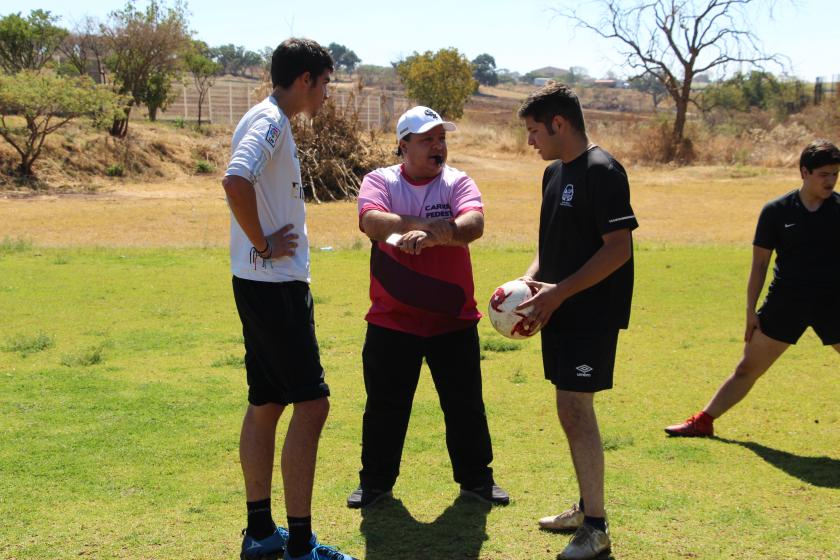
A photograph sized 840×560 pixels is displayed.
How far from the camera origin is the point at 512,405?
652 cm

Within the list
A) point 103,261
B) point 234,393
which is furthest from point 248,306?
point 103,261

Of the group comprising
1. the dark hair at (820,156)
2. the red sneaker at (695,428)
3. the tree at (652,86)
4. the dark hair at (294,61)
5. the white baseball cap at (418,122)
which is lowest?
the red sneaker at (695,428)

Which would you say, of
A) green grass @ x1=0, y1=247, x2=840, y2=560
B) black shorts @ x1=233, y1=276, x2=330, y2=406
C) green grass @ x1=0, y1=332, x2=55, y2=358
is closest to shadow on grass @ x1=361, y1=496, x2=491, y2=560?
green grass @ x1=0, y1=247, x2=840, y2=560

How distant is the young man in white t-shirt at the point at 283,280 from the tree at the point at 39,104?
27559mm

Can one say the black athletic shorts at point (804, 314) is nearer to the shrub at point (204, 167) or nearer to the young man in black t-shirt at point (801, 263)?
the young man in black t-shirt at point (801, 263)

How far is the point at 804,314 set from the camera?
5.51 m

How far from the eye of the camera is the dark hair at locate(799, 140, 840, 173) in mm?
5285

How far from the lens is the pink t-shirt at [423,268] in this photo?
4559 millimetres

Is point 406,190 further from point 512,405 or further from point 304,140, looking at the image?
point 304,140

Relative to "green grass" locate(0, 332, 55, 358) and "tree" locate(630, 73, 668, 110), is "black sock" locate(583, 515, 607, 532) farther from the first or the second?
"tree" locate(630, 73, 668, 110)

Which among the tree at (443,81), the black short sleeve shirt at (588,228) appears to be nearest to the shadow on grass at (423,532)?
the black short sleeve shirt at (588,228)

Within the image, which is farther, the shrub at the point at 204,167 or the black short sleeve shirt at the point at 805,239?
the shrub at the point at 204,167

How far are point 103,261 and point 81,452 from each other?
350 inches

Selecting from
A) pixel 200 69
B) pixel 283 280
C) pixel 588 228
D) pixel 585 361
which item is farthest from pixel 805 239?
pixel 200 69
